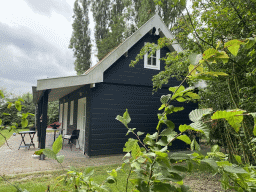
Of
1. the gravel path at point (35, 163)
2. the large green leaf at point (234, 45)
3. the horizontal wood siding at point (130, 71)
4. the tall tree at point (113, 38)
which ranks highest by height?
the tall tree at point (113, 38)

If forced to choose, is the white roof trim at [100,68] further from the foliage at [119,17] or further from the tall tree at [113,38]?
the tall tree at [113,38]

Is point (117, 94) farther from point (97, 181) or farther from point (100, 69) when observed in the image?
point (97, 181)

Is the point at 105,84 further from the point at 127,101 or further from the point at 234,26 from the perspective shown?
the point at 234,26

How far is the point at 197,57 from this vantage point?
64 centimetres

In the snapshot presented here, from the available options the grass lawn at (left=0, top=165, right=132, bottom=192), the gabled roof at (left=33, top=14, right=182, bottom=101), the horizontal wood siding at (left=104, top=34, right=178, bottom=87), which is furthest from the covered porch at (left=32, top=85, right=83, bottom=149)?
the horizontal wood siding at (left=104, top=34, right=178, bottom=87)

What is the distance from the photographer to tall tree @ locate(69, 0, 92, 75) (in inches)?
931

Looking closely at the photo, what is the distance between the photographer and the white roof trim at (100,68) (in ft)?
19.3

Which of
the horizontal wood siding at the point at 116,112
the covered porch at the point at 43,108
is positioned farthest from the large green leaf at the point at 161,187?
the horizontal wood siding at the point at 116,112

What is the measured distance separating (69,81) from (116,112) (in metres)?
2.36

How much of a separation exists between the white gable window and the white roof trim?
0.85 m

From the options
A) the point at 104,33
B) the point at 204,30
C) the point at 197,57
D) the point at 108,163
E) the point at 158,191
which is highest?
the point at 104,33

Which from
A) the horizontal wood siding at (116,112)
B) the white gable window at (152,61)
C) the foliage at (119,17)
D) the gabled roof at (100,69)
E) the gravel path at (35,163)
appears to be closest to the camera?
the gravel path at (35,163)

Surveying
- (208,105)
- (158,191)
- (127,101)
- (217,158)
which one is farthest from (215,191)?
(127,101)

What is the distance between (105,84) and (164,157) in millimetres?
7067
